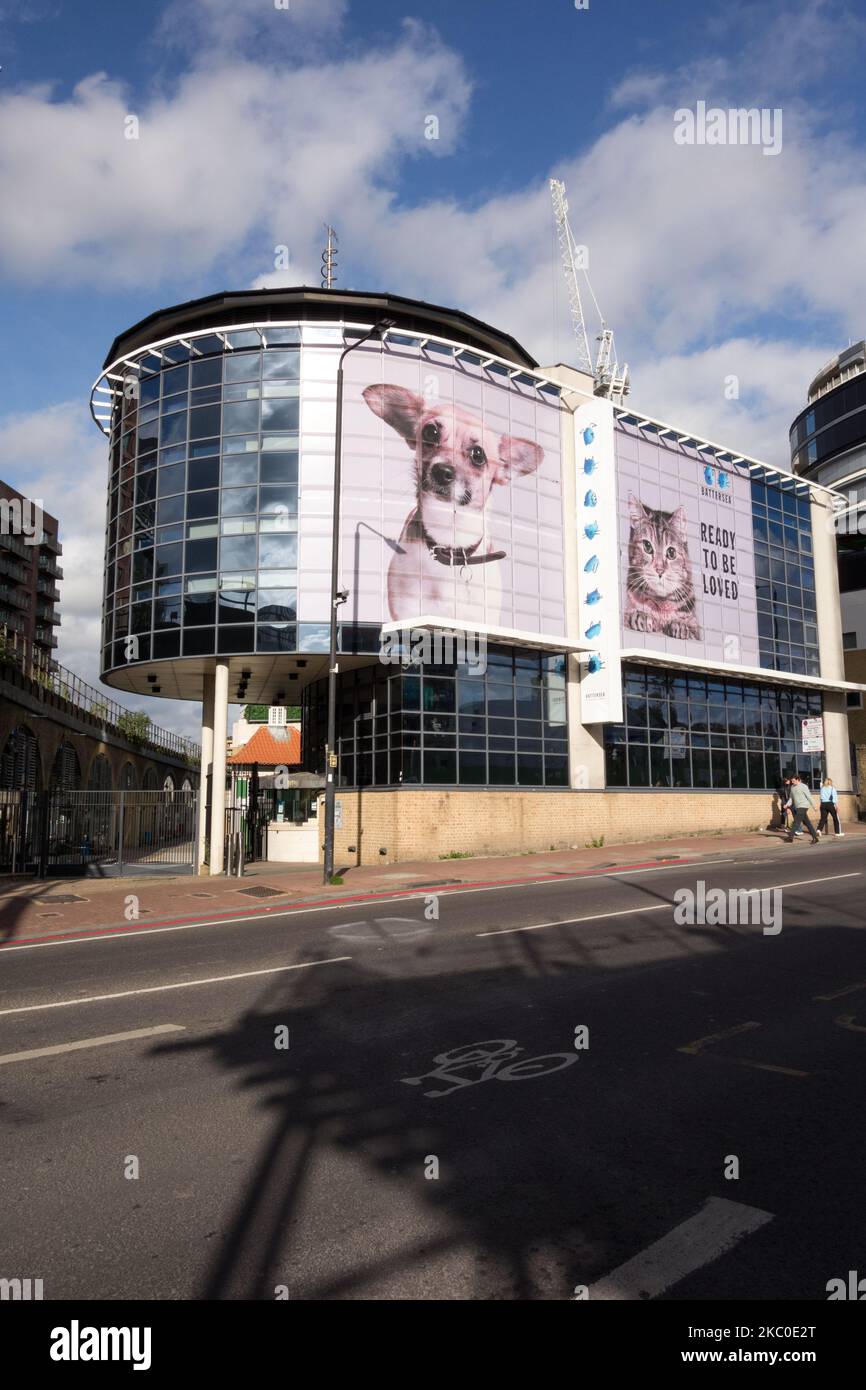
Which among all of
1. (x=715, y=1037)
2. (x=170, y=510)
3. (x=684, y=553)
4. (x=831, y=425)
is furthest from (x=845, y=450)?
(x=715, y=1037)

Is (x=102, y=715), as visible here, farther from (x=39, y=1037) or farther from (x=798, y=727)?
(x=39, y=1037)

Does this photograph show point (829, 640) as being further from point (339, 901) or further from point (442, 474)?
point (339, 901)

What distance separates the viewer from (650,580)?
108ft

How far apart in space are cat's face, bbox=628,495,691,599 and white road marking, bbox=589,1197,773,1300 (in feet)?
95.9

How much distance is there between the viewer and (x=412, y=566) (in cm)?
2681

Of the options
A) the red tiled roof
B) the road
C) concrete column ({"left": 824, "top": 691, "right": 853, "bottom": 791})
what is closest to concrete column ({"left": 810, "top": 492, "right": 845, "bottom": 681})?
concrete column ({"left": 824, "top": 691, "right": 853, "bottom": 791})

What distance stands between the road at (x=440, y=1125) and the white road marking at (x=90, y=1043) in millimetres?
44

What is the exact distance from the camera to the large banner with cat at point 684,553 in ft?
107

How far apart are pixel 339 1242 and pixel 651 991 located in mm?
5438

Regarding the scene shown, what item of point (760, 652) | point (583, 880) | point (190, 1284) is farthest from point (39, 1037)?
point (760, 652)

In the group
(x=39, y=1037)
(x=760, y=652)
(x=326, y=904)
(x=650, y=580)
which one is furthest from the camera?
(x=760, y=652)

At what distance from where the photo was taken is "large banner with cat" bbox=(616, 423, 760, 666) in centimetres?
3266

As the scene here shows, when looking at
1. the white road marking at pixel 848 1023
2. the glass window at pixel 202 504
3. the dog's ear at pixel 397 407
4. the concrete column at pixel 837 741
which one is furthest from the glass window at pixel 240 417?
A: the concrete column at pixel 837 741

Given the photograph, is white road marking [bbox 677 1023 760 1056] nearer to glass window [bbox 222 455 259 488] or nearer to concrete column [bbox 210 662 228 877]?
concrete column [bbox 210 662 228 877]
